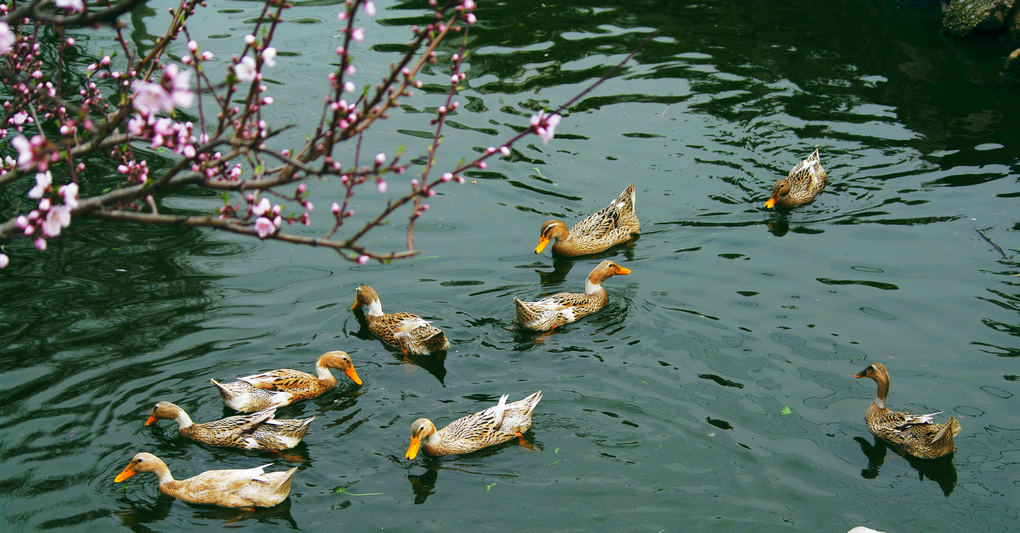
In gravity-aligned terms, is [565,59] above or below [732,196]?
above

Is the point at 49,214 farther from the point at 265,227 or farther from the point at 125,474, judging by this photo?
the point at 125,474

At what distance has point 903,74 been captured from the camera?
18.3m

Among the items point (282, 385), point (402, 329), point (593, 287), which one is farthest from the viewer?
point (593, 287)

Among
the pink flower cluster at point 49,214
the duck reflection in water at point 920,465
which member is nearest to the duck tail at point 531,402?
the duck reflection in water at point 920,465

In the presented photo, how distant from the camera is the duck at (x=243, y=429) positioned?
9281mm

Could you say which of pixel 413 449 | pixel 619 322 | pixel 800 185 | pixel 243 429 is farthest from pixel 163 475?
pixel 800 185

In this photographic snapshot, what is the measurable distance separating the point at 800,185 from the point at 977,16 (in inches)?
332

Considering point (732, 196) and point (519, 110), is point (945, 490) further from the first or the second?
point (519, 110)

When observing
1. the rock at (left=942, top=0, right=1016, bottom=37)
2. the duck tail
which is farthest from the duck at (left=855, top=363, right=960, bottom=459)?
the rock at (left=942, top=0, right=1016, bottom=37)

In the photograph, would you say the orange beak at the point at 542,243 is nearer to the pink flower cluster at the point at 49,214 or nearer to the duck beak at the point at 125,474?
the duck beak at the point at 125,474

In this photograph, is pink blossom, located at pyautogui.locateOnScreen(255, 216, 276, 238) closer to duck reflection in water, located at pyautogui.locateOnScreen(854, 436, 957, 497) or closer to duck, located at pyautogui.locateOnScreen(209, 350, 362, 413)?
duck, located at pyautogui.locateOnScreen(209, 350, 362, 413)

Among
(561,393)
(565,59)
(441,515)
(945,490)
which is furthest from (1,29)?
(565,59)

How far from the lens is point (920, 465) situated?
9359mm

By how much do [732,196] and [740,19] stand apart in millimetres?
7723
